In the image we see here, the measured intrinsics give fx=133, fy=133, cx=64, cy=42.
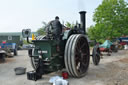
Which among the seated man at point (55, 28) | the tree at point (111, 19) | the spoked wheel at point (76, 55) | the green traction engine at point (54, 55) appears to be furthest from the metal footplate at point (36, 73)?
the tree at point (111, 19)

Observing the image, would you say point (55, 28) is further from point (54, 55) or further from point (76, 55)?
point (76, 55)

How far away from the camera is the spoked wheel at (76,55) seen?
392 centimetres

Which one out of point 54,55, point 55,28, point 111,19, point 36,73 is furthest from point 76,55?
point 111,19

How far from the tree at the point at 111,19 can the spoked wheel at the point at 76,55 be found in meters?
10.9

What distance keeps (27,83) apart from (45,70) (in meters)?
0.63

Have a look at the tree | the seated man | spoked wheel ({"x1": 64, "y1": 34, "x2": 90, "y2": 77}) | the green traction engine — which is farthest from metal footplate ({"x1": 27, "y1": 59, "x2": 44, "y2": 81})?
the tree

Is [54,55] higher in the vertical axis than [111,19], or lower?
lower

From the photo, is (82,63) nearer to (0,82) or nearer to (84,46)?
(84,46)

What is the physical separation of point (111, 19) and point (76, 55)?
41.6ft

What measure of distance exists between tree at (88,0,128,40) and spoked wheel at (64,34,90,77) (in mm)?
10938

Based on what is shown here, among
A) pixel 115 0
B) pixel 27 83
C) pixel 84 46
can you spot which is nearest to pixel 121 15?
pixel 115 0

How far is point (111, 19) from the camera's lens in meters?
15.6

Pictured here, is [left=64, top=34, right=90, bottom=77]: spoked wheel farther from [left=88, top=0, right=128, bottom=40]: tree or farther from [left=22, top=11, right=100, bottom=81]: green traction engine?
[left=88, top=0, right=128, bottom=40]: tree

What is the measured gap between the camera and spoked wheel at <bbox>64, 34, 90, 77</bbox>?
12.9 feet
